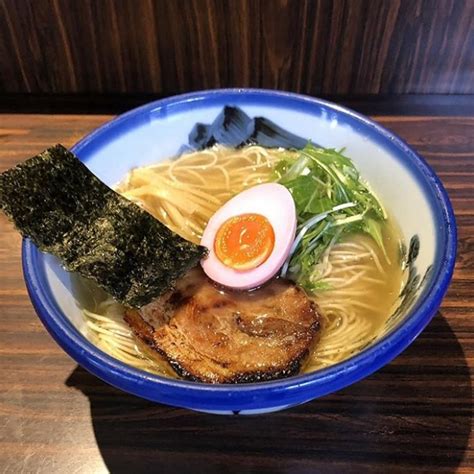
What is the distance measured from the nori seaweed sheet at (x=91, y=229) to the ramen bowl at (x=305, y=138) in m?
0.06

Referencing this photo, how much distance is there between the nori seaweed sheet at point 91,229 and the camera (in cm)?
110

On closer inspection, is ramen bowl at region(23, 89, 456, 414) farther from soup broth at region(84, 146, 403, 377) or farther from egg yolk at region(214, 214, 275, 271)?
egg yolk at region(214, 214, 275, 271)

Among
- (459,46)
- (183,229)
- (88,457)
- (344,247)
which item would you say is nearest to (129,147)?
(183,229)

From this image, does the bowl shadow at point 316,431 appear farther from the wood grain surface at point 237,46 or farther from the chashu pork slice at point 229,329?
the wood grain surface at point 237,46

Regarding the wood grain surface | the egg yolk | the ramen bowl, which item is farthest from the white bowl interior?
the wood grain surface

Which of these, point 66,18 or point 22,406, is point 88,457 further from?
point 66,18

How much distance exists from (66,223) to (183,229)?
1.25ft

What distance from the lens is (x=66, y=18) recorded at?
187 cm

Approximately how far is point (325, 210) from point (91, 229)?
517 mm

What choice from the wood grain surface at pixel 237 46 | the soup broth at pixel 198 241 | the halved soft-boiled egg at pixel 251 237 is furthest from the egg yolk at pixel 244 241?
the wood grain surface at pixel 237 46

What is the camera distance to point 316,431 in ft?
3.62

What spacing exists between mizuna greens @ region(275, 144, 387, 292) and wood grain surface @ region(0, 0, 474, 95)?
0.60 meters

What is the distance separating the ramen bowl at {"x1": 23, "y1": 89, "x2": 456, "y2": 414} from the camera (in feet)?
2.96

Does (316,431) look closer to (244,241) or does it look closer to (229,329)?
(229,329)
